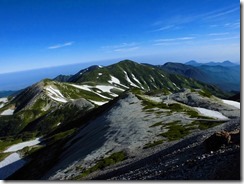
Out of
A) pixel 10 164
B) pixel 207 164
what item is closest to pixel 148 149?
pixel 207 164

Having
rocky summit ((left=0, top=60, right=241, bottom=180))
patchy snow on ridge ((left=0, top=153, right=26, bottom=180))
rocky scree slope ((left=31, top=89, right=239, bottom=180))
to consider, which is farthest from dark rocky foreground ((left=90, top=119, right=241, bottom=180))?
patchy snow on ridge ((left=0, top=153, right=26, bottom=180))

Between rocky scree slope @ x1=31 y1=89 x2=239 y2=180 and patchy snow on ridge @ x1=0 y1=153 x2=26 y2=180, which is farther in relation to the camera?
patchy snow on ridge @ x1=0 y1=153 x2=26 y2=180

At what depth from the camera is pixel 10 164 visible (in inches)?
A: 3893

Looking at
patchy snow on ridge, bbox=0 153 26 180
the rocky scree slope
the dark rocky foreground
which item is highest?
the dark rocky foreground

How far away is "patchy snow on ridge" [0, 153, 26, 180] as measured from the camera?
87.8m

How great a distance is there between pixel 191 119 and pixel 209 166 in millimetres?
45649

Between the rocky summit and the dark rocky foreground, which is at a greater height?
the dark rocky foreground

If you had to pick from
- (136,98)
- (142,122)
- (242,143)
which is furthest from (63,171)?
(136,98)

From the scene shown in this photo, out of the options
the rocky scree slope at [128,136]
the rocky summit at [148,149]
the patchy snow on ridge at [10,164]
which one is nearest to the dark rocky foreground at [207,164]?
the rocky summit at [148,149]

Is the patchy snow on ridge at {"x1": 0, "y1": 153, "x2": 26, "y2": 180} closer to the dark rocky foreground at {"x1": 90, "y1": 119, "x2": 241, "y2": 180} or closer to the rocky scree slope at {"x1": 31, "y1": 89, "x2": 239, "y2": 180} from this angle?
the rocky scree slope at {"x1": 31, "y1": 89, "x2": 239, "y2": 180}

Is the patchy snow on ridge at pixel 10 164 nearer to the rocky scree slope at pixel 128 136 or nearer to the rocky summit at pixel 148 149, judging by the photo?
the rocky summit at pixel 148 149

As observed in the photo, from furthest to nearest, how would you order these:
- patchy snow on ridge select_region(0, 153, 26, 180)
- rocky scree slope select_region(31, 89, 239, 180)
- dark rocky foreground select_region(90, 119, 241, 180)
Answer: patchy snow on ridge select_region(0, 153, 26, 180), rocky scree slope select_region(31, 89, 239, 180), dark rocky foreground select_region(90, 119, 241, 180)

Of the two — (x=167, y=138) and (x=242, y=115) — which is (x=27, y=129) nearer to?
(x=167, y=138)

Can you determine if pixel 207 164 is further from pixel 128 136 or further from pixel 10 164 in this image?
pixel 10 164
